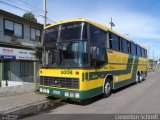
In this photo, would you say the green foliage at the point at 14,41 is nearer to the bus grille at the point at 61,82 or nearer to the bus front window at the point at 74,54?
the bus grille at the point at 61,82

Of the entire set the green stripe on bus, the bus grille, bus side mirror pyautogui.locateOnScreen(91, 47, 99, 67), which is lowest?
the bus grille

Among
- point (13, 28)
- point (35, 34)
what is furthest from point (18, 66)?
point (35, 34)

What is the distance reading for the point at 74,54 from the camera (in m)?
9.75

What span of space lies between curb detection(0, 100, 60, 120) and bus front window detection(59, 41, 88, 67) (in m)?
1.74

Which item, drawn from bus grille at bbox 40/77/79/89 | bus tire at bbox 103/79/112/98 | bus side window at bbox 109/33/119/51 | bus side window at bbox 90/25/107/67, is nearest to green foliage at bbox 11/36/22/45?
bus side window at bbox 109/33/119/51

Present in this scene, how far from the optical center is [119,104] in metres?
10.3

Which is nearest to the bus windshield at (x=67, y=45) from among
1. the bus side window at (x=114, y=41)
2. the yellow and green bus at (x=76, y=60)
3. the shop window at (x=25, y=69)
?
the yellow and green bus at (x=76, y=60)

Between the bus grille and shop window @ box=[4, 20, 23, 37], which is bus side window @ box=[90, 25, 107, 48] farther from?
shop window @ box=[4, 20, 23, 37]

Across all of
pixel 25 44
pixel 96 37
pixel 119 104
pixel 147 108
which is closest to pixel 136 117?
pixel 147 108

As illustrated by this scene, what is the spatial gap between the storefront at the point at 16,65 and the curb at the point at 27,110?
12.0 ft

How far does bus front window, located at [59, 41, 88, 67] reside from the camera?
962 centimetres

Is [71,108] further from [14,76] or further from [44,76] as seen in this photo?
[14,76]

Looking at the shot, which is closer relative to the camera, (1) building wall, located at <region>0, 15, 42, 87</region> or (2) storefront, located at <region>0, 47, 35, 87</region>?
(1) building wall, located at <region>0, 15, 42, 87</region>

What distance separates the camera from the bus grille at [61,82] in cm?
968
